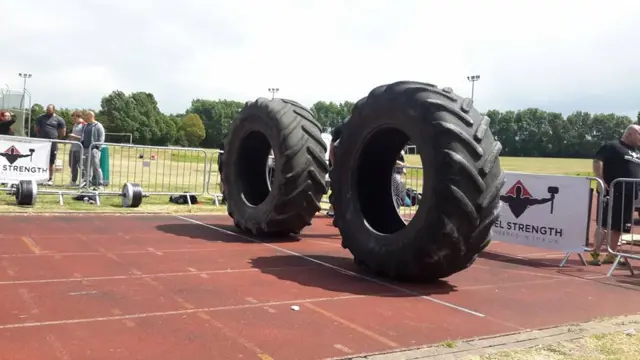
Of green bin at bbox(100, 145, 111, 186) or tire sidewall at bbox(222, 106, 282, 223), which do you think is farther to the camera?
green bin at bbox(100, 145, 111, 186)

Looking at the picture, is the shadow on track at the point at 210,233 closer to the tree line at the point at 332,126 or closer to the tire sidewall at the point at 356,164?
the tire sidewall at the point at 356,164

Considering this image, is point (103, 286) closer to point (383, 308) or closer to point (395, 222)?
point (383, 308)

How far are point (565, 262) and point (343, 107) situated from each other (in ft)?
410

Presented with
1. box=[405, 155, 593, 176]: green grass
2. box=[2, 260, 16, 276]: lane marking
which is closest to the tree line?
box=[405, 155, 593, 176]: green grass

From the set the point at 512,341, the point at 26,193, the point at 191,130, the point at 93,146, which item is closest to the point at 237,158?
the point at 26,193

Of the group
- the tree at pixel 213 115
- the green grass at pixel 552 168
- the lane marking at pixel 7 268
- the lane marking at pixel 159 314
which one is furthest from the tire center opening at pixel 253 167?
the tree at pixel 213 115

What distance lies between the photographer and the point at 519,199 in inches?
359

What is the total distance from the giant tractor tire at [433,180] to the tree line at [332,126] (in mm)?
83386

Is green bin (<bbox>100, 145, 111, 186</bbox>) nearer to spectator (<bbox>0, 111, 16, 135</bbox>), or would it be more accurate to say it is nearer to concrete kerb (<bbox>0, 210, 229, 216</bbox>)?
concrete kerb (<bbox>0, 210, 229, 216</bbox>)

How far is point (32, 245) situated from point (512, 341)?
228 inches

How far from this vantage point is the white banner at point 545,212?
8.27 metres

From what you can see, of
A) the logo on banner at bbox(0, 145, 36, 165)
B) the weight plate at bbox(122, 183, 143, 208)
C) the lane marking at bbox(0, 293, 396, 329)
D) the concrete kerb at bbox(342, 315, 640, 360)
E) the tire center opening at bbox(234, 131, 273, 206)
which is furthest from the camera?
the logo on banner at bbox(0, 145, 36, 165)

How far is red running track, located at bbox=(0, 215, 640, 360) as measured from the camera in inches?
156

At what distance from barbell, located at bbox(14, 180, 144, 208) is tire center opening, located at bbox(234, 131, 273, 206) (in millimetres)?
2948
